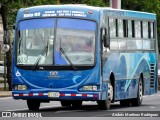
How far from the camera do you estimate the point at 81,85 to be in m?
Answer: 23.5

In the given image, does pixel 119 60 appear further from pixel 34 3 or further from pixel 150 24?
pixel 34 3

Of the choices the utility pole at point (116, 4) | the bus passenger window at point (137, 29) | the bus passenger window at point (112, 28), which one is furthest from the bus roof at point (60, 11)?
the utility pole at point (116, 4)

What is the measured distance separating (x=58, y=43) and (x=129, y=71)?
14.4ft

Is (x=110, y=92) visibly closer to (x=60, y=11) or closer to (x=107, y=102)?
(x=107, y=102)

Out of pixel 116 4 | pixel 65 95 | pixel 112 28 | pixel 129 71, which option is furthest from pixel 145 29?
pixel 116 4

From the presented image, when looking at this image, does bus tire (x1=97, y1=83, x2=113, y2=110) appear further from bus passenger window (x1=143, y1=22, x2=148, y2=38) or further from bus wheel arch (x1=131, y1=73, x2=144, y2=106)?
bus passenger window (x1=143, y1=22, x2=148, y2=38)

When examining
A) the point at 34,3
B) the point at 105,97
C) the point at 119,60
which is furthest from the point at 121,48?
the point at 34,3

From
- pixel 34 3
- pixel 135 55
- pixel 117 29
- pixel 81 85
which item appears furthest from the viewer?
pixel 34 3

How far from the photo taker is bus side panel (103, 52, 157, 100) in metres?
25.4

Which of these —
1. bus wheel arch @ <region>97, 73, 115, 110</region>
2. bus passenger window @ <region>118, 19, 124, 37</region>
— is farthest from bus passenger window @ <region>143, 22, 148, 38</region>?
bus wheel arch @ <region>97, 73, 115, 110</region>

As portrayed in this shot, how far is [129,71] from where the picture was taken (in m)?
27.4

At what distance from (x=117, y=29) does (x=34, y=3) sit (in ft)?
56.4

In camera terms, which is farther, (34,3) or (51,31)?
(34,3)

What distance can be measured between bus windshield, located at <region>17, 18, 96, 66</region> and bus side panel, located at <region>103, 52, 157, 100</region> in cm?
91
